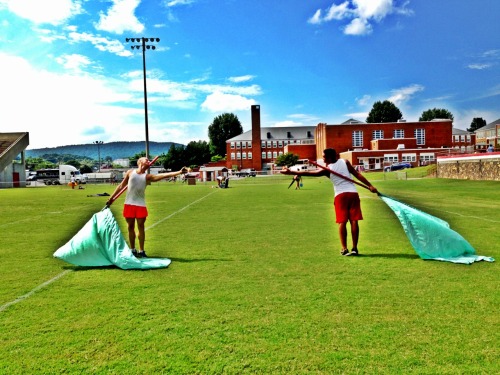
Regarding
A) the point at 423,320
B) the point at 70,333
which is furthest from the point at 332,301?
the point at 70,333

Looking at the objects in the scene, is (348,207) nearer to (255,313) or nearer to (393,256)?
(393,256)

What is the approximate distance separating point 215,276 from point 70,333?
2858 millimetres

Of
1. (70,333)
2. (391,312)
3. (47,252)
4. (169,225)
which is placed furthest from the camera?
(169,225)

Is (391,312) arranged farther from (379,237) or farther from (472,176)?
(472,176)

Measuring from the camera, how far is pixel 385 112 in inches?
5266

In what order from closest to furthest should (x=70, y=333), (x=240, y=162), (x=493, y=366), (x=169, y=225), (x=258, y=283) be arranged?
(x=493, y=366) < (x=70, y=333) < (x=258, y=283) < (x=169, y=225) < (x=240, y=162)

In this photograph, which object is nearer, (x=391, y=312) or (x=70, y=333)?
(x=70, y=333)

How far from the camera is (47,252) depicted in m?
9.89

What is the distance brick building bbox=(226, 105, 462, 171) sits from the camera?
85750 millimetres

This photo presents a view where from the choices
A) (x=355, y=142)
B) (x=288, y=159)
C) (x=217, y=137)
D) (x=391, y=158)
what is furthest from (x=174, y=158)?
(x=391, y=158)

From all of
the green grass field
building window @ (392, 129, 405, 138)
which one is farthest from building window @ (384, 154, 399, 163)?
the green grass field

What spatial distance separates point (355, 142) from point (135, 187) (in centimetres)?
9607

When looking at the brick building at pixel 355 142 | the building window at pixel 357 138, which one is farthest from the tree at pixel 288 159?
the building window at pixel 357 138

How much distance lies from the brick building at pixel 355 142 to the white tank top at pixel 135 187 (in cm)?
5688
